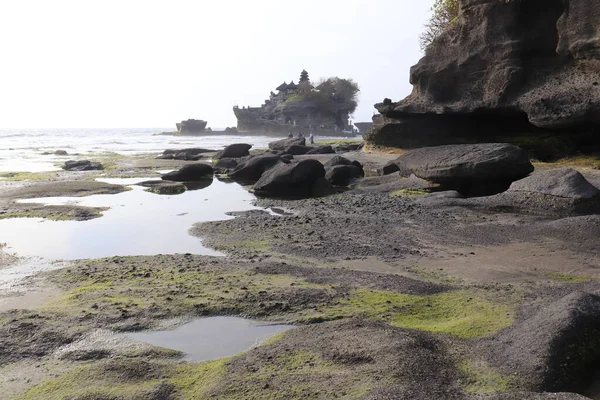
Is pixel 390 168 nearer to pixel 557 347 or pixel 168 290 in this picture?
pixel 168 290

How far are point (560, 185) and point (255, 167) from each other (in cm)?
1462

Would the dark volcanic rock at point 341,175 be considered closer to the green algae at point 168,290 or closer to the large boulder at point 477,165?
the large boulder at point 477,165

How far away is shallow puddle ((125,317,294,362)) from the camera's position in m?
5.60

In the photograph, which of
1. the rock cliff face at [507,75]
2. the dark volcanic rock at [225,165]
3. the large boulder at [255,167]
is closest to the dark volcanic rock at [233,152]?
the dark volcanic rock at [225,165]

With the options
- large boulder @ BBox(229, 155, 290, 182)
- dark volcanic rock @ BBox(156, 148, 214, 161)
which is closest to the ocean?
dark volcanic rock @ BBox(156, 148, 214, 161)

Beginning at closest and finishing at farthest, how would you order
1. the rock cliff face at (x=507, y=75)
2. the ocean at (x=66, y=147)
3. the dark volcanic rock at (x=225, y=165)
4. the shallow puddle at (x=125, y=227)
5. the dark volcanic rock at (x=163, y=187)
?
the shallow puddle at (x=125, y=227) < the rock cliff face at (x=507, y=75) < the dark volcanic rock at (x=163, y=187) < the dark volcanic rock at (x=225, y=165) < the ocean at (x=66, y=147)

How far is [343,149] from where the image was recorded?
39031mm

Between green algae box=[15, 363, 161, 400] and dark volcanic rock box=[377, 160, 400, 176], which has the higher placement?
dark volcanic rock box=[377, 160, 400, 176]

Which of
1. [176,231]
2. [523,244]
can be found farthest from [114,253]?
[523,244]

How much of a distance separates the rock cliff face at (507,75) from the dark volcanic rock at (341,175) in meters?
5.01

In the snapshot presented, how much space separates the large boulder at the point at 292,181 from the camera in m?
19.2

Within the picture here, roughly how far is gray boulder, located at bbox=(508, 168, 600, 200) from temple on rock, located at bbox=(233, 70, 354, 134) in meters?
81.6

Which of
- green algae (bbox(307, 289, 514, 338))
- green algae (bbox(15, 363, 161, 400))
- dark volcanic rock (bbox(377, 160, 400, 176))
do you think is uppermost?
dark volcanic rock (bbox(377, 160, 400, 176))

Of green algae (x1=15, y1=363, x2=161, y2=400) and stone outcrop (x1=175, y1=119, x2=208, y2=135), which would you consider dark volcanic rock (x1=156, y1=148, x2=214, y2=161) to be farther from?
stone outcrop (x1=175, y1=119, x2=208, y2=135)
